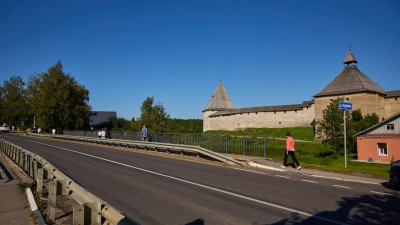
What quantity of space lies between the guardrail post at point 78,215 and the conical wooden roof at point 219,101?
74844 millimetres

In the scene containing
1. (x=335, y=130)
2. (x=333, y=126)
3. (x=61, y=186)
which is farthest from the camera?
(x=333, y=126)

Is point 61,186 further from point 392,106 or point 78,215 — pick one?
point 392,106

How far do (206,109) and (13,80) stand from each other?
59814mm

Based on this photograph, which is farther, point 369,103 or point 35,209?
point 369,103

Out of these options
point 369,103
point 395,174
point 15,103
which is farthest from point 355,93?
point 15,103

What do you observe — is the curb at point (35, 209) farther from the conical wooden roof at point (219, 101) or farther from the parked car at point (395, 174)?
the conical wooden roof at point (219, 101)

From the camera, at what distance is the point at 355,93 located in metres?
49.8

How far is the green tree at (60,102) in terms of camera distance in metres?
54.8

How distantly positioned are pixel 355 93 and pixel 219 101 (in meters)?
38.3

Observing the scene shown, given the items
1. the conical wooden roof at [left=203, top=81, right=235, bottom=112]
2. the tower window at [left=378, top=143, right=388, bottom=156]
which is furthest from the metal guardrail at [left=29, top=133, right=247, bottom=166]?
the conical wooden roof at [left=203, top=81, right=235, bottom=112]

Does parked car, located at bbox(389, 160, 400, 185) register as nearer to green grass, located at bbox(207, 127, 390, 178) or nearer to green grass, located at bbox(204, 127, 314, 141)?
green grass, located at bbox(207, 127, 390, 178)

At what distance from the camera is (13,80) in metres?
84.1

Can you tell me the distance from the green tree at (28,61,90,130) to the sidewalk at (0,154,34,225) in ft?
169

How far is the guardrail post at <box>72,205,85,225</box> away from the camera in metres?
4.09
